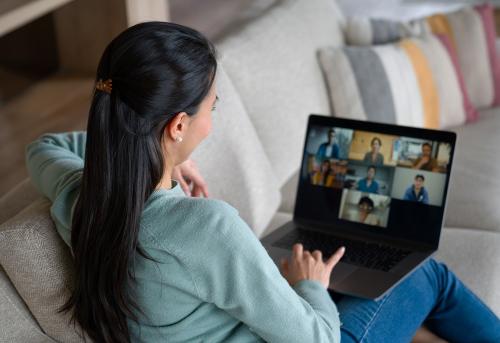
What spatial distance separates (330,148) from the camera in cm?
199

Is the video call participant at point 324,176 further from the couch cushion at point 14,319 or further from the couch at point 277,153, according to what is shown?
the couch cushion at point 14,319

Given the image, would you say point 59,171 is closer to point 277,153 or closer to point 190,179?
point 190,179

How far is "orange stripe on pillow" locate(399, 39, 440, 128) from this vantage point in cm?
274

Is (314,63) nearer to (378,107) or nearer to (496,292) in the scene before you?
(378,107)

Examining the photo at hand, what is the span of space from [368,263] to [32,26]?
254cm

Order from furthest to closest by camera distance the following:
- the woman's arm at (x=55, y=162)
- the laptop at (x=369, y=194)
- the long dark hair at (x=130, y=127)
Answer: the laptop at (x=369, y=194)
the woman's arm at (x=55, y=162)
the long dark hair at (x=130, y=127)

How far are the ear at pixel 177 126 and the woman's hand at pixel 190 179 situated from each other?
446mm

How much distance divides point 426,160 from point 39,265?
93 cm

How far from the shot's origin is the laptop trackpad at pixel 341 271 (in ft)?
5.70

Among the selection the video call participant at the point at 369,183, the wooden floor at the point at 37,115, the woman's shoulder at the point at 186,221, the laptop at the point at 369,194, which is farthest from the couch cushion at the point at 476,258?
the wooden floor at the point at 37,115

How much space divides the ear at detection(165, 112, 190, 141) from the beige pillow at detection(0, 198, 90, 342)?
311mm

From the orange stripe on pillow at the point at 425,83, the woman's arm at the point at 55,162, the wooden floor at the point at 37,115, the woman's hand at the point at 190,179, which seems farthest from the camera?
the wooden floor at the point at 37,115

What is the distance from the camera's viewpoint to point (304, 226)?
6.59 ft

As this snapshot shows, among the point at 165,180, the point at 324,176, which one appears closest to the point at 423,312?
the point at 324,176
